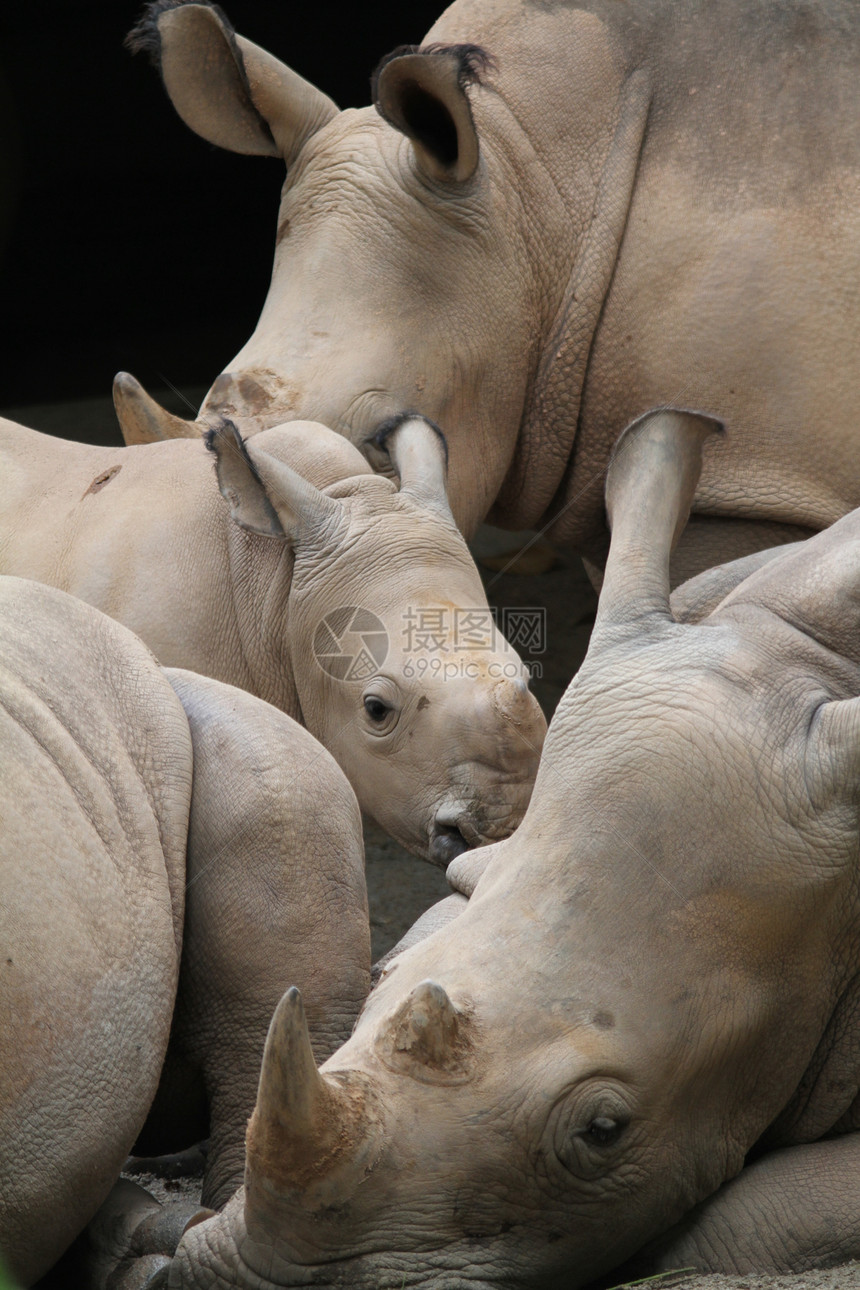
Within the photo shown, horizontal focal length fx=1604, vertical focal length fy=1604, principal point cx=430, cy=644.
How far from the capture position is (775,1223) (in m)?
2.28

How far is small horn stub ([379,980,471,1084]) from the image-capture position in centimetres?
209

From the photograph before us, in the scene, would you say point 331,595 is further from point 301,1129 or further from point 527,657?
point 527,657

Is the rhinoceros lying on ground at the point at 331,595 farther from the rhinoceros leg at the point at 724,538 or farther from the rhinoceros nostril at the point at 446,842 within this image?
the rhinoceros leg at the point at 724,538

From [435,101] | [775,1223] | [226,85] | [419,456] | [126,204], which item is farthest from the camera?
[126,204]

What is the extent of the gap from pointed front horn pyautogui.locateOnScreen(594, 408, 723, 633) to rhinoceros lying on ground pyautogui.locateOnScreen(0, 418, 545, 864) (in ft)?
3.50

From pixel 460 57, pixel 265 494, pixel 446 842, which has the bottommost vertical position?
pixel 446 842

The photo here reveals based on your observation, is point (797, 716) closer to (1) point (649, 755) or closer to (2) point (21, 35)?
(1) point (649, 755)

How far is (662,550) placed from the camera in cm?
255

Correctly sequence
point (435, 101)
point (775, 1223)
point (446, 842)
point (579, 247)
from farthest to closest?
point (579, 247) < point (435, 101) < point (446, 842) < point (775, 1223)

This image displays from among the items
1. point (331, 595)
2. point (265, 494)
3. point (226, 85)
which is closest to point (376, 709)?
point (331, 595)

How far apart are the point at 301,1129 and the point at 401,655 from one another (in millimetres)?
1854

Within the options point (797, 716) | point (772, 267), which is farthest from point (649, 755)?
point (772, 267)

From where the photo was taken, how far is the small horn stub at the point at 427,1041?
209 cm

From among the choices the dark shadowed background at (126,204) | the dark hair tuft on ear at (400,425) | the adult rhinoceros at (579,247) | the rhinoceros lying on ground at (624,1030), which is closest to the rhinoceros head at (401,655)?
the dark hair tuft on ear at (400,425)
